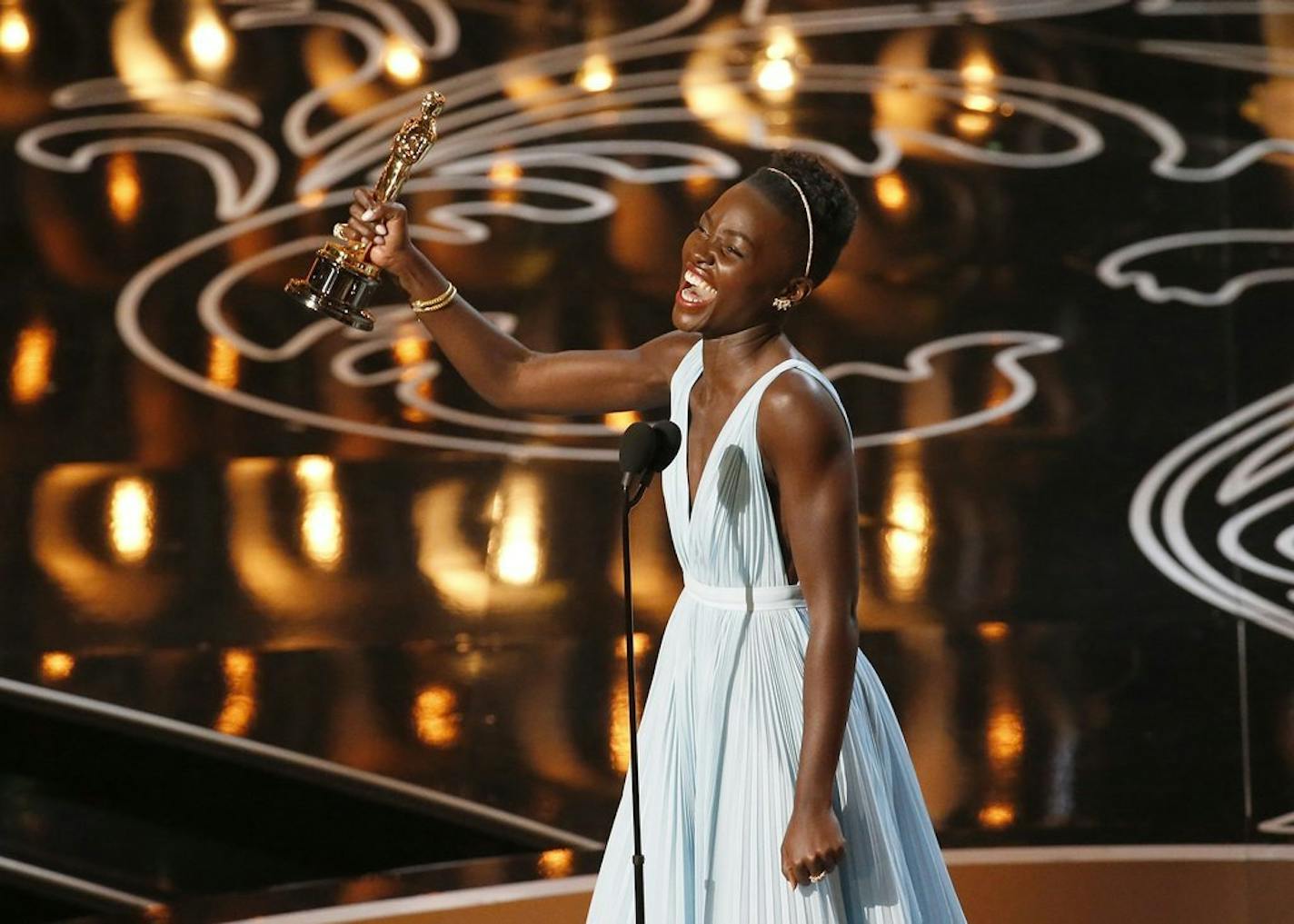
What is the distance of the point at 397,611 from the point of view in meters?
4.77

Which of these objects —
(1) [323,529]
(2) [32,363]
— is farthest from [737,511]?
(2) [32,363]

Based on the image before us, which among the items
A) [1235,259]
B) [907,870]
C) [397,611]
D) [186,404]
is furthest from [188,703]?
[1235,259]

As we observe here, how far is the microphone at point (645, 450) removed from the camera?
2.14 meters

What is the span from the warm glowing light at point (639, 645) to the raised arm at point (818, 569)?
97.1 inches

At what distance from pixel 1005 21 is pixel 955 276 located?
1.53m

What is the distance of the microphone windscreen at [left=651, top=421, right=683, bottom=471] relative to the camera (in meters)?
2.17

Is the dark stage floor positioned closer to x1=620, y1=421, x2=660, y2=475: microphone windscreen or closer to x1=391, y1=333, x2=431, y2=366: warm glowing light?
x1=391, y1=333, x2=431, y2=366: warm glowing light

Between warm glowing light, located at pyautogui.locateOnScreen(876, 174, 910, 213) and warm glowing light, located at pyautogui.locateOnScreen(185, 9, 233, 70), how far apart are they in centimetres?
270

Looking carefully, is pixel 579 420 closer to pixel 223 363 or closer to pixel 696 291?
pixel 223 363

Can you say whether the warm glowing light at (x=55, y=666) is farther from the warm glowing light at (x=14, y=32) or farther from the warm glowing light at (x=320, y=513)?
the warm glowing light at (x=14, y=32)

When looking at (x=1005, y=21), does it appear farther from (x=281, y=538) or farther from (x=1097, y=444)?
(x=281, y=538)

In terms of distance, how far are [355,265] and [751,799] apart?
93cm

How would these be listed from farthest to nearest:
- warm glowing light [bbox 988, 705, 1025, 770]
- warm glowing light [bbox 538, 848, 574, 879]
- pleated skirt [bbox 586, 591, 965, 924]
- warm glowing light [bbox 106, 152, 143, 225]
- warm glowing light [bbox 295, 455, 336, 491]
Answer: warm glowing light [bbox 106, 152, 143, 225], warm glowing light [bbox 295, 455, 336, 491], warm glowing light [bbox 988, 705, 1025, 770], warm glowing light [bbox 538, 848, 574, 879], pleated skirt [bbox 586, 591, 965, 924]

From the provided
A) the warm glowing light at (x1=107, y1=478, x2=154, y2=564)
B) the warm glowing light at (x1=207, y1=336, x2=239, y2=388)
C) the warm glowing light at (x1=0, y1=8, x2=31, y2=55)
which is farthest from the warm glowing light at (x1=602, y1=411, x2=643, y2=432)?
the warm glowing light at (x1=0, y1=8, x2=31, y2=55)
